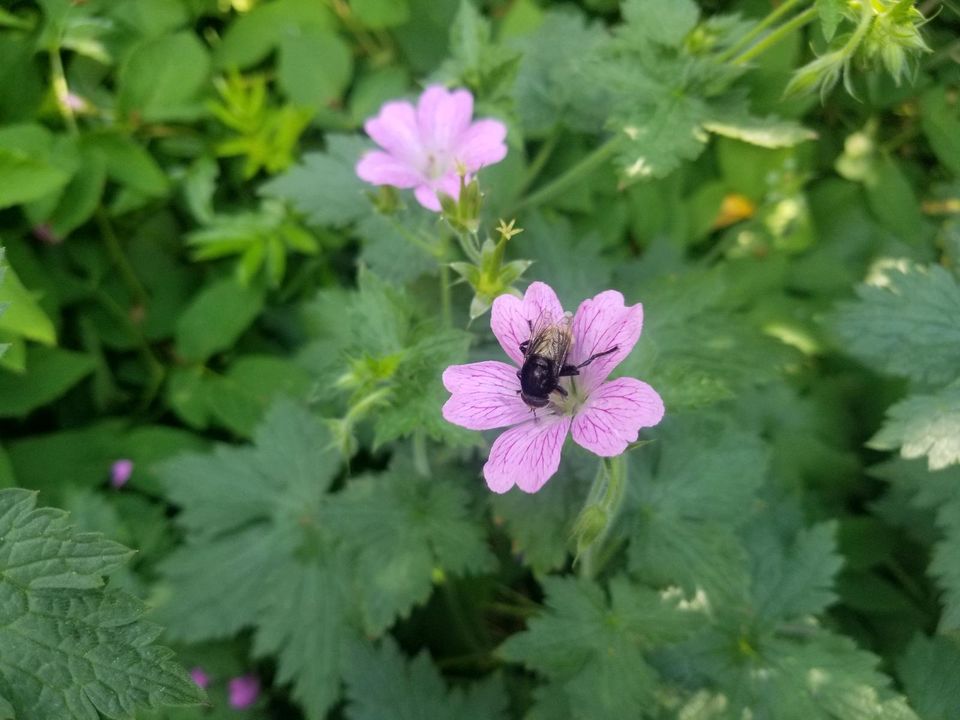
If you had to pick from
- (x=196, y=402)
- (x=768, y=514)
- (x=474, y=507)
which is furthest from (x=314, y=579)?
(x=768, y=514)

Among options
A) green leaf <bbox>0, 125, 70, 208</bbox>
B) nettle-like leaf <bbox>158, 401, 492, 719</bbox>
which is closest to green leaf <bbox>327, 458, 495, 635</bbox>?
nettle-like leaf <bbox>158, 401, 492, 719</bbox>

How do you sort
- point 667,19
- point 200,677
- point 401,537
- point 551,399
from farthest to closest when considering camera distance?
1. point 200,677
2. point 401,537
3. point 667,19
4. point 551,399

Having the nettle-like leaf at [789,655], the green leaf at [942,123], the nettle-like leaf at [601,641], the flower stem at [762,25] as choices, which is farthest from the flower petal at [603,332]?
the green leaf at [942,123]

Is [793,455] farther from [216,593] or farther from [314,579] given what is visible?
[216,593]

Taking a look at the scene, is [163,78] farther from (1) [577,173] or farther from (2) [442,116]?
(1) [577,173]

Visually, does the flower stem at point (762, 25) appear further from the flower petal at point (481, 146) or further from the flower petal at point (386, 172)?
the flower petal at point (386, 172)

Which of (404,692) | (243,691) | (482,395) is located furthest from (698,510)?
(243,691)

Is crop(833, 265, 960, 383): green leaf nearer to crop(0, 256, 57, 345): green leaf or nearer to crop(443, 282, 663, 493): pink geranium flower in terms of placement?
crop(443, 282, 663, 493): pink geranium flower
